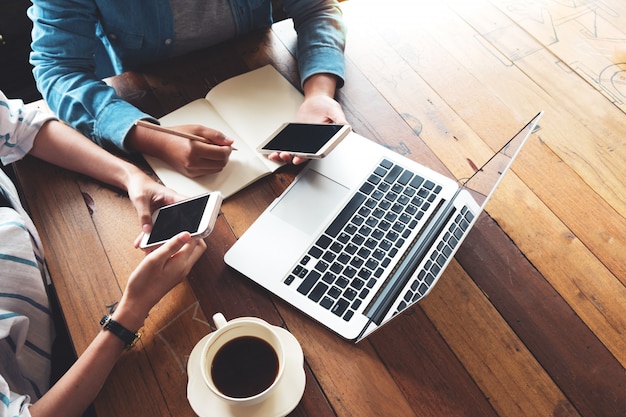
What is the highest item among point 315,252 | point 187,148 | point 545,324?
point 187,148

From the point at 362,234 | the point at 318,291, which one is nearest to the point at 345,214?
the point at 362,234

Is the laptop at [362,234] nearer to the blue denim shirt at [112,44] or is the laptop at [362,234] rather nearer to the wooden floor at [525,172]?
the wooden floor at [525,172]

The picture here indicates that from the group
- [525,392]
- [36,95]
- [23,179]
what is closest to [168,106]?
[23,179]

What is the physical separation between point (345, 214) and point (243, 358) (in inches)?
11.7

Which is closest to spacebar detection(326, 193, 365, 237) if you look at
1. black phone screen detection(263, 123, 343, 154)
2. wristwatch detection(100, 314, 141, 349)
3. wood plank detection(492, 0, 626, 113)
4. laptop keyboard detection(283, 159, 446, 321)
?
laptop keyboard detection(283, 159, 446, 321)

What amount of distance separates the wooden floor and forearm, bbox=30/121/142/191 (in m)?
0.46

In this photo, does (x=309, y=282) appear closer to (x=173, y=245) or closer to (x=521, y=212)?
(x=173, y=245)

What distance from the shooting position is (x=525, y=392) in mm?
666

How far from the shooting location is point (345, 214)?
2.66 feet

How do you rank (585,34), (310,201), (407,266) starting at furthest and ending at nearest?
(585,34)
(310,201)
(407,266)

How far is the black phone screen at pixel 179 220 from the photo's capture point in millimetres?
747

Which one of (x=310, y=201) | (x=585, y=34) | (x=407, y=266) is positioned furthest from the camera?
(x=585, y=34)

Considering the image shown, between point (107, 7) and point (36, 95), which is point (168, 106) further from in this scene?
point (36, 95)

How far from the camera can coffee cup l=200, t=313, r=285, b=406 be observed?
2.03 ft
